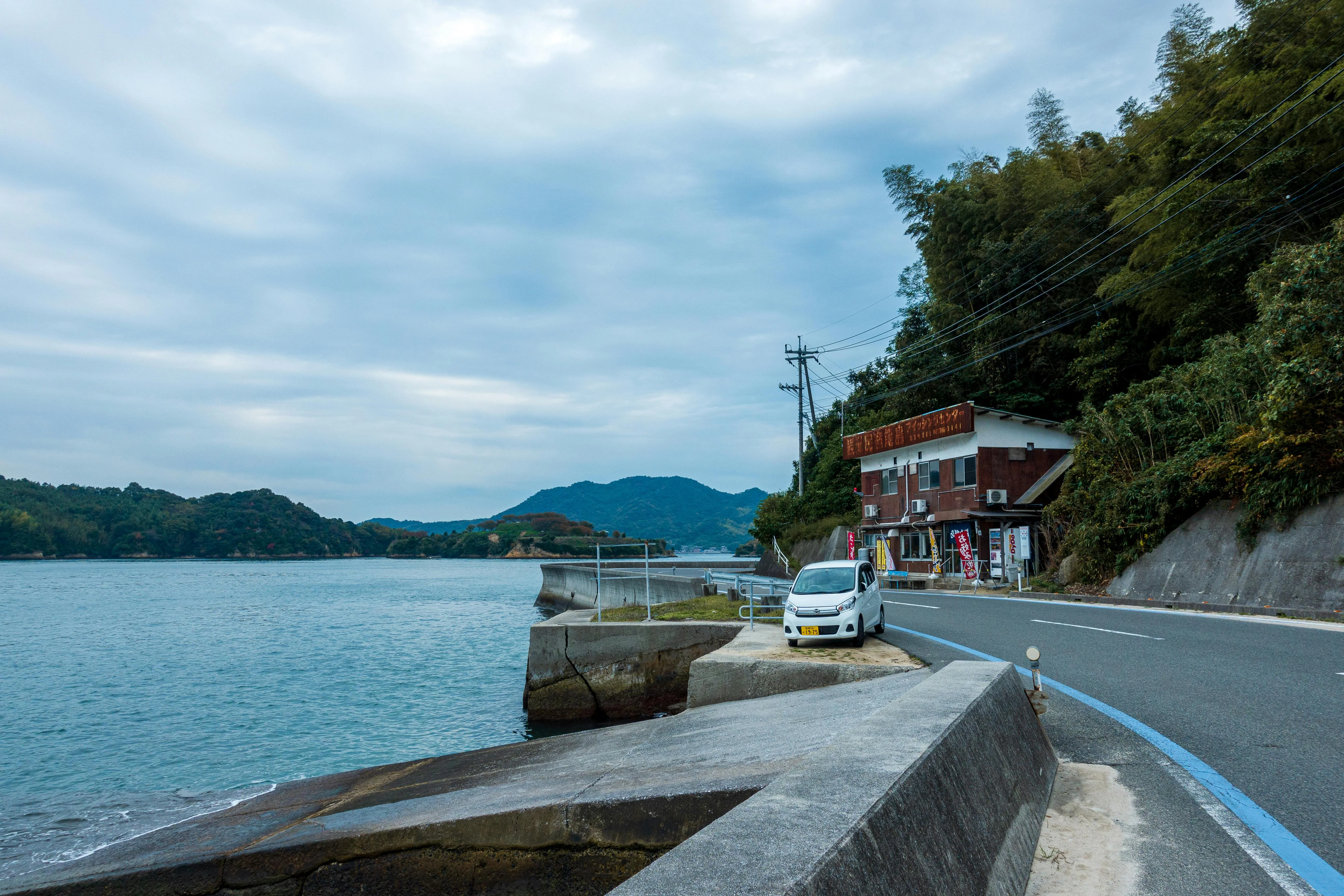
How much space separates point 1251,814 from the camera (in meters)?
4.91

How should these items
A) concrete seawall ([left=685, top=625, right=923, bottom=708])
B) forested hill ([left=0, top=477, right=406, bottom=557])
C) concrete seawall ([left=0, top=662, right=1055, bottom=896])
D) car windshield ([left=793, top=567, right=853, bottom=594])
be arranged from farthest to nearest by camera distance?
1. forested hill ([left=0, top=477, right=406, bottom=557])
2. car windshield ([left=793, top=567, right=853, bottom=594])
3. concrete seawall ([left=685, top=625, right=923, bottom=708])
4. concrete seawall ([left=0, top=662, right=1055, bottom=896])

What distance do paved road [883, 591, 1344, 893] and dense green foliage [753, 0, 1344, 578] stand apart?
7.37 m

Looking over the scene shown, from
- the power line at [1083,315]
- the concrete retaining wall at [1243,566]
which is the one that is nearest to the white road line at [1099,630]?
the concrete retaining wall at [1243,566]

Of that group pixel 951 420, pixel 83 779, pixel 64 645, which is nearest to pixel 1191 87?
pixel 951 420

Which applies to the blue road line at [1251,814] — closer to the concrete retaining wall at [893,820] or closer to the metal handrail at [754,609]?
the concrete retaining wall at [893,820]

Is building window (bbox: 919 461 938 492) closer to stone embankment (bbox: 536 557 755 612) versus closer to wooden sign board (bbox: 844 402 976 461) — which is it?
wooden sign board (bbox: 844 402 976 461)

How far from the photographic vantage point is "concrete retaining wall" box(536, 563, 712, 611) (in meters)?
33.0

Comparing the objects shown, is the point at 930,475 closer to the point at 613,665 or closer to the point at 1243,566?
the point at 1243,566

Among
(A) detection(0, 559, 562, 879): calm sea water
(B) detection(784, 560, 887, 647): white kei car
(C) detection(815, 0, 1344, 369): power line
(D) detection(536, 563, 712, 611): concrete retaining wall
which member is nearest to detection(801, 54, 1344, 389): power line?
(C) detection(815, 0, 1344, 369): power line

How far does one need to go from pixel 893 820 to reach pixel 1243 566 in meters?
21.4

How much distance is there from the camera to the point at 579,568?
5206 cm

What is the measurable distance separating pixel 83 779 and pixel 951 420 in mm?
33194

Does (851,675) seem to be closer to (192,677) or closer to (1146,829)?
(1146,829)

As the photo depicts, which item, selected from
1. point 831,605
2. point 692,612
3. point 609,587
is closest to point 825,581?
point 831,605
